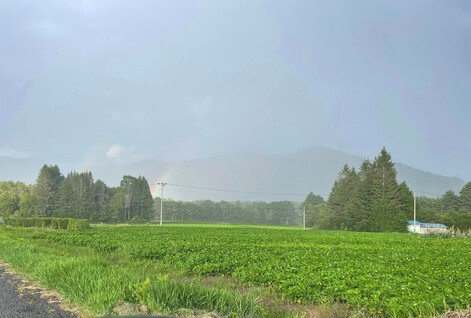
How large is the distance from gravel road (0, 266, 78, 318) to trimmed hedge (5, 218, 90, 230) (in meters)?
54.9

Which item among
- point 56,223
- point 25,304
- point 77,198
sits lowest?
point 56,223

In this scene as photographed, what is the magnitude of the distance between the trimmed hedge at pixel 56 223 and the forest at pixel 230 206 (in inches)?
1793

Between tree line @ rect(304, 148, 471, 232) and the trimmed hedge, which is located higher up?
tree line @ rect(304, 148, 471, 232)

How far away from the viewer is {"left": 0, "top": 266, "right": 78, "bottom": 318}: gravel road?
7625 millimetres

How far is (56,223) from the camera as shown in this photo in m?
69.2

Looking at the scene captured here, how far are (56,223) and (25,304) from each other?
2617 inches

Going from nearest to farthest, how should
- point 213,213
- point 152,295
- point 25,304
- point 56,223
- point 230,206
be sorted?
point 152,295 → point 25,304 → point 56,223 → point 213,213 → point 230,206

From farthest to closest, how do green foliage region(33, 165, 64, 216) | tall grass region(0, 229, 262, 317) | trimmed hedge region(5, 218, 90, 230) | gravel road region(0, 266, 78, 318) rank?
green foliage region(33, 165, 64, 216), trimmed hedge region(5, 218, 90, 230), gravel road region(0, 266, 78, 318), tall grass region(0, 229, 262, 317)

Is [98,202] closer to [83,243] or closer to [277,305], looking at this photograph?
[83,243]

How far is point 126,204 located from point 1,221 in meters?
49.6

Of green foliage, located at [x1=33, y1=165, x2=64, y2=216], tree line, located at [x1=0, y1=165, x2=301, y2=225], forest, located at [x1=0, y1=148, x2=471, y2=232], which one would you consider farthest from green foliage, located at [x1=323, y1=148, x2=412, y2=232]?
green foliage, located at [x1=33, y1=165, x2=64, y2=216]

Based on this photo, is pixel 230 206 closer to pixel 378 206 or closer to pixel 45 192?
pixel 45 192

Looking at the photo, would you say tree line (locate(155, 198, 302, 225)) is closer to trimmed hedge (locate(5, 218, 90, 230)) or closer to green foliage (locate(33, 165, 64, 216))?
green foliage (locate(33, 165, 64, 216))

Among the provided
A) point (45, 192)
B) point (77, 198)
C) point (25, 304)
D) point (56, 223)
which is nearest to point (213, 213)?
point (77, 198)
